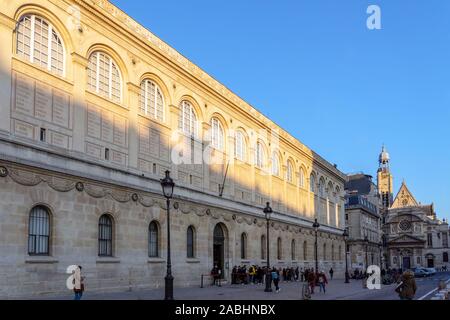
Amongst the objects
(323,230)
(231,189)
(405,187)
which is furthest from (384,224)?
(231,189)

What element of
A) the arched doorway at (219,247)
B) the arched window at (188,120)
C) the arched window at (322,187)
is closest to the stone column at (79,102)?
the arched window at (188,120)

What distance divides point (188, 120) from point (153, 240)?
9.53m

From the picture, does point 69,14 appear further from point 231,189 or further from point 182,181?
point 231,189

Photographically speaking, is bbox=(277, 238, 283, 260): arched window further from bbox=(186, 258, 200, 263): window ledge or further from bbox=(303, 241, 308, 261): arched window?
bbox=(186, 258, 200, 263): window ledge

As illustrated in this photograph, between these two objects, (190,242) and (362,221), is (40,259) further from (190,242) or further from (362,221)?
(362,221)

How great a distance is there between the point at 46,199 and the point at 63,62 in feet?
23.2

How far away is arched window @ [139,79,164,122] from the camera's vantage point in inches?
1327

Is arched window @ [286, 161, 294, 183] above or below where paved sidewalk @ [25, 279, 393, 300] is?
above

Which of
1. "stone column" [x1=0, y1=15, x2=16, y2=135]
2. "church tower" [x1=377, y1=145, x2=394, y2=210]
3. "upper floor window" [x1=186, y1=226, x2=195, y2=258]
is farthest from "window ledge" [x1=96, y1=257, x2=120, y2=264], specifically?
"church tower" [x1=377, y1=145, x2=394, y2=210]

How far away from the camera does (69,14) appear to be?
27.7 meters

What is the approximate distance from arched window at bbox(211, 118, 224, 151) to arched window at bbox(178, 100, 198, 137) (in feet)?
9.51

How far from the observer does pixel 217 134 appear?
43219 millimetres

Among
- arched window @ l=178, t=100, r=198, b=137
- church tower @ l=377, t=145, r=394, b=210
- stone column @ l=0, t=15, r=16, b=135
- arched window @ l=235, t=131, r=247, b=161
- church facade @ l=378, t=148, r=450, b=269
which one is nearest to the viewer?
stone column @ l=0, t=15, r=16, b=135

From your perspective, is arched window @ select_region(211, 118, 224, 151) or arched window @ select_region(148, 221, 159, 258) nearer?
arched window @ select_region(148, 221, 159, 258)
